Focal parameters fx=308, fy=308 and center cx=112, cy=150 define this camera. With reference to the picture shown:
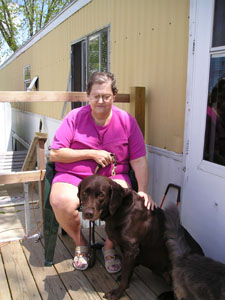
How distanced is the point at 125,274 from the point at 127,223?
0.33 metres

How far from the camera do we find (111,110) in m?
2.51

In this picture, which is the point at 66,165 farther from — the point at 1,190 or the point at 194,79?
the point at 1,190

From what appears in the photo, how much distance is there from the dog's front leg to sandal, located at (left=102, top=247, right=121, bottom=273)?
28 cm

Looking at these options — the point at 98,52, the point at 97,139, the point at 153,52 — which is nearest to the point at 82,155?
the point at 97,139

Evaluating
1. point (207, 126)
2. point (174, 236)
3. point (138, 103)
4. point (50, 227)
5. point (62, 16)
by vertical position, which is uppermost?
point (62, 16)

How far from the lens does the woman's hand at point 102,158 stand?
2260 mm

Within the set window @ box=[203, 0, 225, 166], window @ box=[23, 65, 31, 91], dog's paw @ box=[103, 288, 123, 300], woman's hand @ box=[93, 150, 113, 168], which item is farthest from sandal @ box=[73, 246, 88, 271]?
window @ box=[23, 65, 31, 91]

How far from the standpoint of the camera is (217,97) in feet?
7.34

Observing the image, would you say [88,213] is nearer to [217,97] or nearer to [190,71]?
[217,97]

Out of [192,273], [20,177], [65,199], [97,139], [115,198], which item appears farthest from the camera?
[20,177]

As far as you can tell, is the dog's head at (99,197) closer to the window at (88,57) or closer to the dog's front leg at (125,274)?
the dog's front leg at (125,274)

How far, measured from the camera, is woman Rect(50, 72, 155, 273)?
2256mm

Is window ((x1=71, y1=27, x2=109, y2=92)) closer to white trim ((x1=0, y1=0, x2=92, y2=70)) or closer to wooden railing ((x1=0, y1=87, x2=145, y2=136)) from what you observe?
white trim ((x1=0, y1=0, x2=92, y2=70))

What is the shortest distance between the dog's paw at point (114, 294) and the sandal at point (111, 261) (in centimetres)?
27
